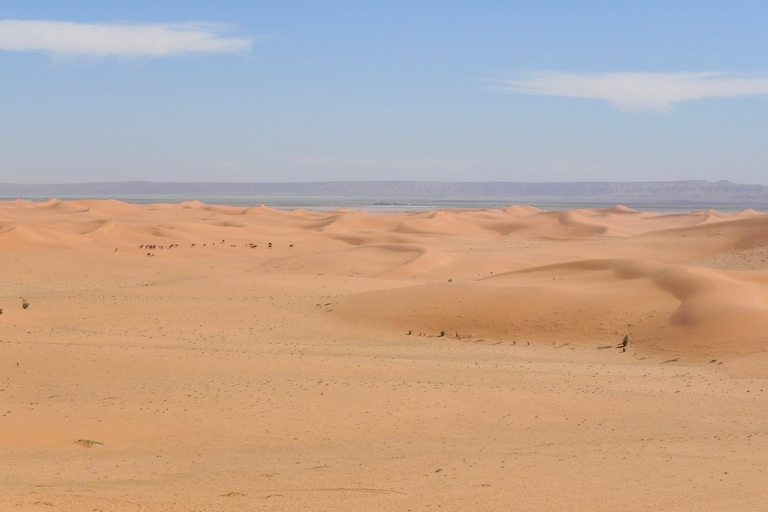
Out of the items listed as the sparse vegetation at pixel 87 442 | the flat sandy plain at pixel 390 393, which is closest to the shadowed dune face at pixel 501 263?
the flat sandy plain at pixel 390 393

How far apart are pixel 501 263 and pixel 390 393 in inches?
1012

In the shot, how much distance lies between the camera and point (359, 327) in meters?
20.6

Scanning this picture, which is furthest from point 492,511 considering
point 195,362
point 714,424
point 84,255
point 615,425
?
point 84,255

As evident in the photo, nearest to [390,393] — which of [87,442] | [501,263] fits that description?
[87,442]

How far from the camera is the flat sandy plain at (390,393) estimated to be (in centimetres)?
842

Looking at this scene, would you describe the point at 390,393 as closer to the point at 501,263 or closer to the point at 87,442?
the point at 87,442

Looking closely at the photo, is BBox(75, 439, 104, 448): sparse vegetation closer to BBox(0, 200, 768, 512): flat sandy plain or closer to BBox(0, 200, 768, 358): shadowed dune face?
BBox(0, 200, 768, 512): flat sandy plain

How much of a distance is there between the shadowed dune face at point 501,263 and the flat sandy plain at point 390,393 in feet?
0.36

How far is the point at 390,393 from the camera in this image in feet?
41.8

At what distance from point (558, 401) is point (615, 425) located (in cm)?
130

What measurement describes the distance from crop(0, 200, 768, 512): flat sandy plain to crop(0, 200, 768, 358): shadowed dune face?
0.36 ft

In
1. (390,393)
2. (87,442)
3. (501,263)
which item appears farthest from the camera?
(501,263)

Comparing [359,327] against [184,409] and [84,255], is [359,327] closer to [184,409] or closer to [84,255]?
[184,409]

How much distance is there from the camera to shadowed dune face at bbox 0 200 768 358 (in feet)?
65.0
